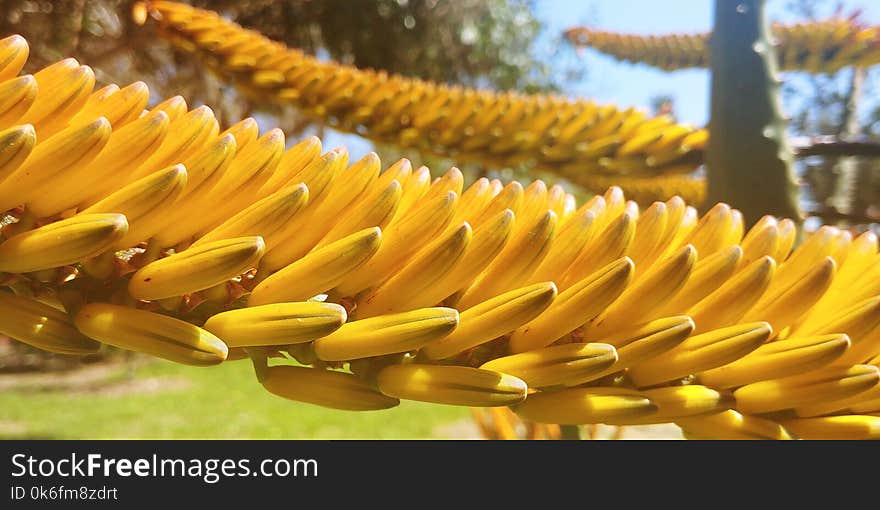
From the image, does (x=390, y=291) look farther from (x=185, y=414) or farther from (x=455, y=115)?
(x=185, y=414)

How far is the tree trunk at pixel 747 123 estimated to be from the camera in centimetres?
72

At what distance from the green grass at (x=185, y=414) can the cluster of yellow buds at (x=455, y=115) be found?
7.05 feet

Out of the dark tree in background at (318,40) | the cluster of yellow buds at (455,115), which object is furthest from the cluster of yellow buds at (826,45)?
the dark tree in background at (318,40)

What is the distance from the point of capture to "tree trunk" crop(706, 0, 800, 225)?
721 mm

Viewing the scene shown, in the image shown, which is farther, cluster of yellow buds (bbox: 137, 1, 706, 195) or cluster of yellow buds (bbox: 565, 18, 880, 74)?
cluster of yellow buds (bbox: 565, 18, 880, 74)

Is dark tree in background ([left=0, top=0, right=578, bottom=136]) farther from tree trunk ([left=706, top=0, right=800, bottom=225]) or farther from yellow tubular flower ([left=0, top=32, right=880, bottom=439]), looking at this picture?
yellow tubular flower ([left=0, top=32, right=880, bottom=439])

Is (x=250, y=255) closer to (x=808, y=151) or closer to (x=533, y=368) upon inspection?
(x=533, y=368)

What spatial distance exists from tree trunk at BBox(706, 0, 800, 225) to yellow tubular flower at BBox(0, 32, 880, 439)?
350mm

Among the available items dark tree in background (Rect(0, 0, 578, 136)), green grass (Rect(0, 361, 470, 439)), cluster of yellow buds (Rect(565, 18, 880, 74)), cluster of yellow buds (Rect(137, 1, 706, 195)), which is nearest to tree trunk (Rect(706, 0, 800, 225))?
cluster of yellow buds (Rect(137, 1, 706, 195))

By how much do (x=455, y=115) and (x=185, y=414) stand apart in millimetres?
3259

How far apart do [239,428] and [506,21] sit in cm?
291

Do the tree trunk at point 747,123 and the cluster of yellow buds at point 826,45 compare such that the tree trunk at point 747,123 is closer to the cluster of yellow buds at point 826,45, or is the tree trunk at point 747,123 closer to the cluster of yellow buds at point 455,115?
the cluster of yellow buds at point 455,115

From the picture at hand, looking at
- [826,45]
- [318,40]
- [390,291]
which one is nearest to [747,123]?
[390,291]

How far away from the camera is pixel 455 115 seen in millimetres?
1057
